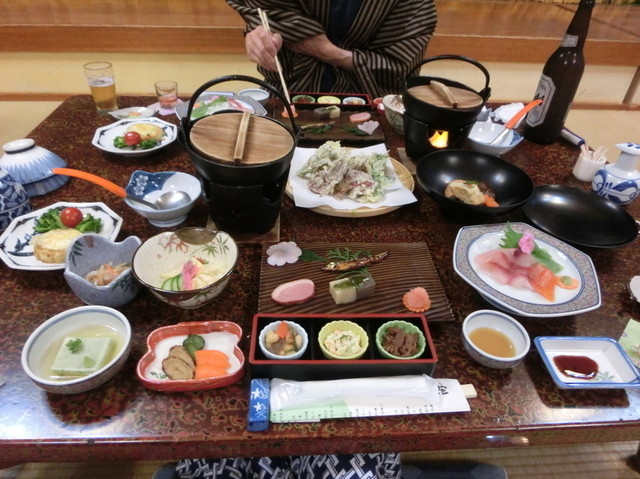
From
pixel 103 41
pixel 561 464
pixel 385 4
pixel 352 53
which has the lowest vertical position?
pixel 561 464

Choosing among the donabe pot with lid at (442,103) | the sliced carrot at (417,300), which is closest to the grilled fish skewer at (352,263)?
the sliced carrot at (417,300)

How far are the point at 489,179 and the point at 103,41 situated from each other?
11.2ft

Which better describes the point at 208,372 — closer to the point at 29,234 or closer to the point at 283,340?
the point at 283,340

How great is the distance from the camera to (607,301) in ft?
4.17

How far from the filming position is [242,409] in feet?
3.09

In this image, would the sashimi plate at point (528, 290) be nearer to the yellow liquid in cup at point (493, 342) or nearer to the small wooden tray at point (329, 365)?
Result: the yellow liquid in cup at point (493, 342)

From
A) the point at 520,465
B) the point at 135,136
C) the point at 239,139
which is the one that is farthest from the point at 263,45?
the point at 520,465

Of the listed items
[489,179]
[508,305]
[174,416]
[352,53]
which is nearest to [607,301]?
[508,305]

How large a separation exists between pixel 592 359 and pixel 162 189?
149cm

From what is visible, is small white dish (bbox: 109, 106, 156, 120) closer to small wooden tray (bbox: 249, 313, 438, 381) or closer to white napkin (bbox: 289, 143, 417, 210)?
white napkin (bbox: 289, 143, 417, 210)

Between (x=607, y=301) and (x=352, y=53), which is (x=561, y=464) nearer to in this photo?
(x=607, y=301)

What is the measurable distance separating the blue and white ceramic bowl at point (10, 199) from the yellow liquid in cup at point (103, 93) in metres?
0.92

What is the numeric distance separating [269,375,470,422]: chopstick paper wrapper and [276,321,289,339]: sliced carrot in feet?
0.36

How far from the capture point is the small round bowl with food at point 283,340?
3.27 feet
